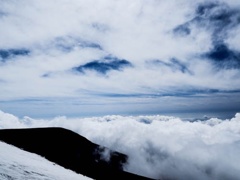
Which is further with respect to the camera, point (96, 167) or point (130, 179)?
point (130, 179)

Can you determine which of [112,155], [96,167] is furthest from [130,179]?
[112,155]

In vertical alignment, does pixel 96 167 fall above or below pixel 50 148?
below

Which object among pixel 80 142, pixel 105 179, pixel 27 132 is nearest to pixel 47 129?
pixel 27 132

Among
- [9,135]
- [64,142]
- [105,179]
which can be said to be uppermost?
[9,135]

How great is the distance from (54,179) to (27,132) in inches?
2000

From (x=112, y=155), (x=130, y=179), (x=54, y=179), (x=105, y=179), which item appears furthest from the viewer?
(x=112, y=155)

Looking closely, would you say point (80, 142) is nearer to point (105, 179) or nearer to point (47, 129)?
point (47, 129)

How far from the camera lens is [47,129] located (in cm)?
7612

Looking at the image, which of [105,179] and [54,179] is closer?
[54,179]

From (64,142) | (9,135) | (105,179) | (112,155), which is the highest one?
(9,135)

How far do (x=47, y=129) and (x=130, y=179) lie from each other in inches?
1281

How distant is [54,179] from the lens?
1772 cm

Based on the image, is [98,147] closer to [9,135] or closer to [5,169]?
[9,135]

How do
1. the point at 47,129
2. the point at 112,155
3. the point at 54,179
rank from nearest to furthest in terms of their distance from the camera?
the point at 54,179, the point at 47,129, the point at 112,155
